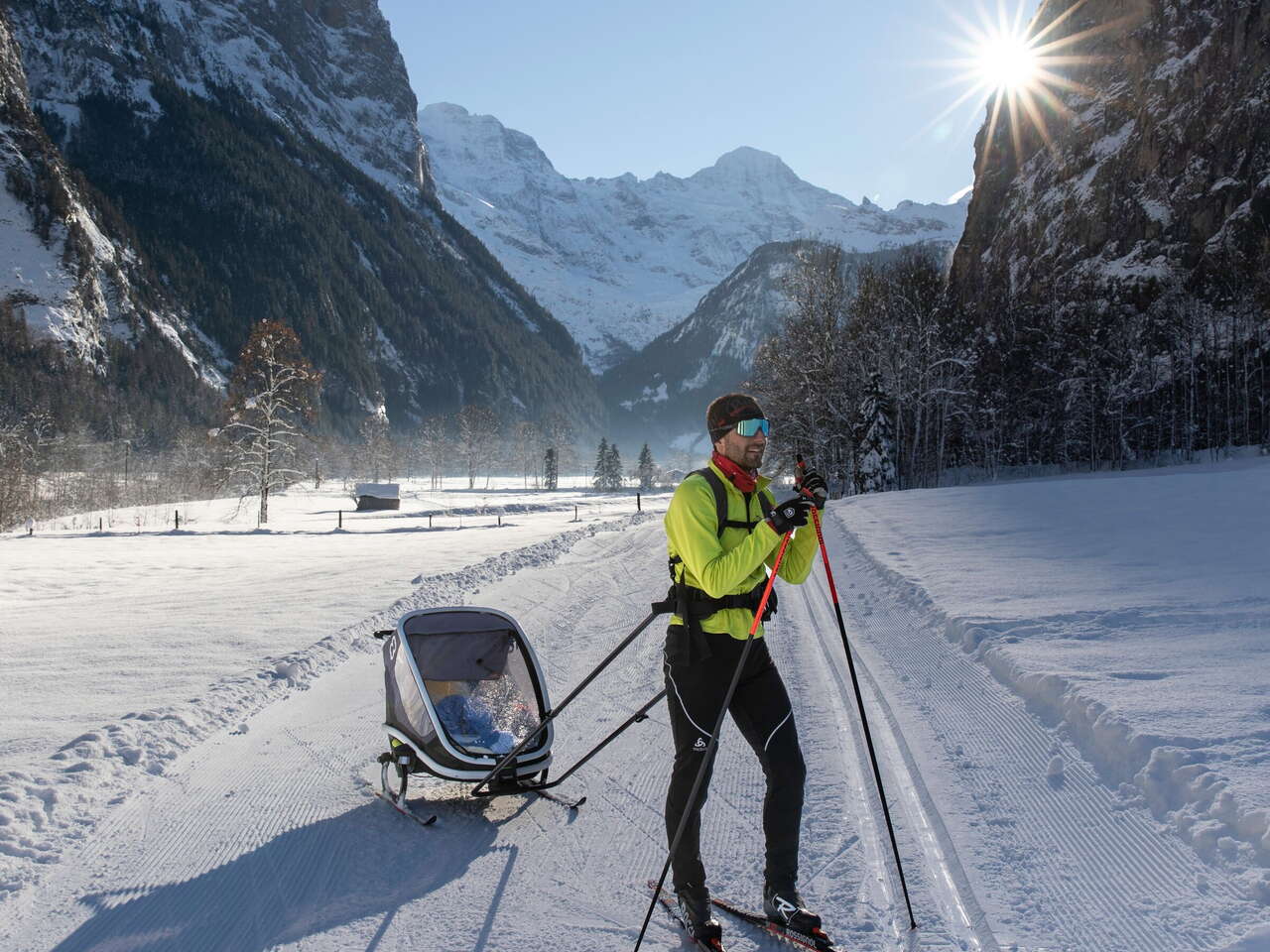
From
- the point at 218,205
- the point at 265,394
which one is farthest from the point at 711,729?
the point at 218,205

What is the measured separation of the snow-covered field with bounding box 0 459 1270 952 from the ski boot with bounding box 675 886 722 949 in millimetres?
151

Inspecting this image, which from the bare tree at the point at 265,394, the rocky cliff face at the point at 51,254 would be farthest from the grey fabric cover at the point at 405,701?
the rocky cliff face at the point at 51,254

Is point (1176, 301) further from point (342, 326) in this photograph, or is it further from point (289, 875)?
point (342, 326)

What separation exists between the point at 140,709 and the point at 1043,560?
1250 cm

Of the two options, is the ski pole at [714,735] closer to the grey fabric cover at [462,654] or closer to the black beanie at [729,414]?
the black beanie at [729,414]

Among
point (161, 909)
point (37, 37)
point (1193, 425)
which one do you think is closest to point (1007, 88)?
point (1193, 425)

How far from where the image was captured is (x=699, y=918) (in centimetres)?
331

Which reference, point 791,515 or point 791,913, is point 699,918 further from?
point 791,515

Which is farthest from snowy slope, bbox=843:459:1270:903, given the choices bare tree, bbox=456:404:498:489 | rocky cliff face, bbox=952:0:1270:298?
bare tree, bbox=456:404:498:489

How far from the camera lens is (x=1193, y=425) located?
Answer: 43.5 metres

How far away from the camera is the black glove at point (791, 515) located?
10.1 ft

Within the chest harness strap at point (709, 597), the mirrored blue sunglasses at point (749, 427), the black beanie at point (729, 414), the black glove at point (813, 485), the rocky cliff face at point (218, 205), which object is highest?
the rocky cliff face at point (218, 205)

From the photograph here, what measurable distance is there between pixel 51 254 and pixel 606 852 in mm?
137647

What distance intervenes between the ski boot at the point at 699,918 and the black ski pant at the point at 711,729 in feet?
0.12
